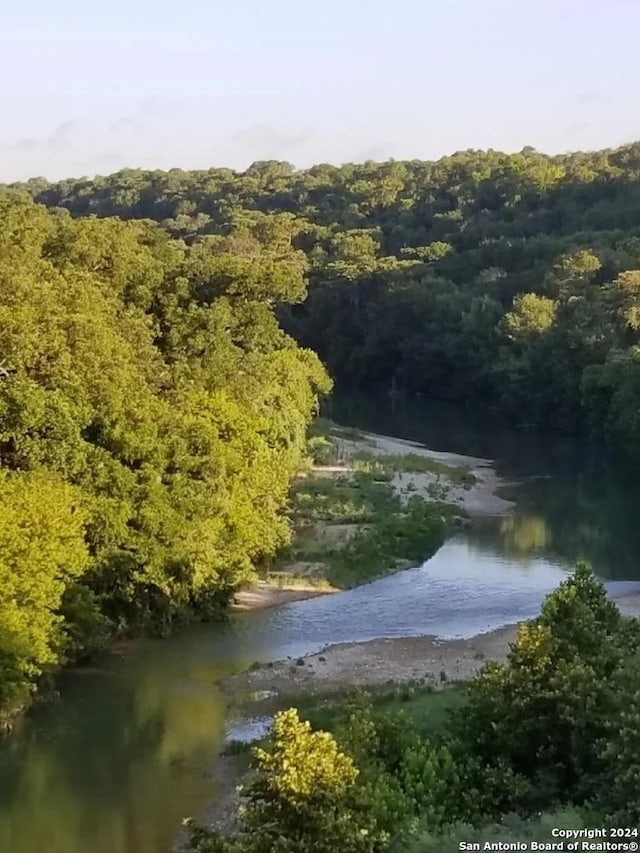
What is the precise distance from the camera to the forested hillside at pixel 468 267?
80875mm

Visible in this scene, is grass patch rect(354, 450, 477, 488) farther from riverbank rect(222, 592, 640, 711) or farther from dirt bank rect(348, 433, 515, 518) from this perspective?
riverbank rect(222, 592, 640, 711)

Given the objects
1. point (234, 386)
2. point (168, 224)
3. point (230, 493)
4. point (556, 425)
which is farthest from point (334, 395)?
point (230, 493)

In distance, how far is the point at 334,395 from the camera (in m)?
102

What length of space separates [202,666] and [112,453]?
6.85 meters

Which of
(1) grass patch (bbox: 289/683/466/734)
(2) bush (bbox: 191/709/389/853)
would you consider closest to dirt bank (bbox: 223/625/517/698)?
(1) grass patch (bbox: 289/683/466/734)

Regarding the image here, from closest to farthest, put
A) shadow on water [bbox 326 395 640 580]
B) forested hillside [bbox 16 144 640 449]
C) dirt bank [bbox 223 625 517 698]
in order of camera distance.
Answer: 1. dirt bank [bbox 223 625 517 698]
2. shadow on water [bbox 326 395 640 580]
3. forested hillside [bbox 16 144 640 449]

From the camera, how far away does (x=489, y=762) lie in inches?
766

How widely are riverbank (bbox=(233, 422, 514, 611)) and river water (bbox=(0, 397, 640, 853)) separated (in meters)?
0.99

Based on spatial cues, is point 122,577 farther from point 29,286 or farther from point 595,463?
point 595,463

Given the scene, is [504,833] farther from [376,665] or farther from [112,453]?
[112,453]

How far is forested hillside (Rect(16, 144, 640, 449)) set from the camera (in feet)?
265

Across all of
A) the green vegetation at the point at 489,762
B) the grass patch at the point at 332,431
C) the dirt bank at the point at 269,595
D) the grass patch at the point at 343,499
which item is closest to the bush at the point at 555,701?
the green vegetation at the point at 489,762

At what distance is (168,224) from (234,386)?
85721 millimetres

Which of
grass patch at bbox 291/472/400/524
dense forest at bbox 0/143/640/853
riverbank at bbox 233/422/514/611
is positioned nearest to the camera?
dense forest at bbox 0/143/640/853
